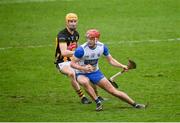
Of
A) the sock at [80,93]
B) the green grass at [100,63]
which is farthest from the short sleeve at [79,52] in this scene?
the sock at [80,93]

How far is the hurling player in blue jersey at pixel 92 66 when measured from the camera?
19.4 metres

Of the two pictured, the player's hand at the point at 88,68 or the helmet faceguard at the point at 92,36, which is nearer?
the helmet faceguard at the point at 92,36

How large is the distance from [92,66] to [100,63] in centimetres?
722

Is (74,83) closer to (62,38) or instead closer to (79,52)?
(62,38)

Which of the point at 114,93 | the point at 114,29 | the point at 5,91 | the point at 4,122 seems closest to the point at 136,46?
the point at 114,29

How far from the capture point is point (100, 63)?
26.9 metres

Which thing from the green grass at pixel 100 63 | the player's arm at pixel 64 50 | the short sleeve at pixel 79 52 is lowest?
the green grass at pixel 100 63

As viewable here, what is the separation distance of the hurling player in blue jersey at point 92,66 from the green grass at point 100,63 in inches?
14.3

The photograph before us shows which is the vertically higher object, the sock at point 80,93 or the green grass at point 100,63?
the sock at point 80,93

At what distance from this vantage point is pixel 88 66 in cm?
1933

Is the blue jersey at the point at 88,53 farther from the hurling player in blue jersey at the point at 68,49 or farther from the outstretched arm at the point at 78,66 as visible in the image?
the hurling player in blue jersey at the point at 68,49

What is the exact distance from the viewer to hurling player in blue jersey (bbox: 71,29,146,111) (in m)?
19.4

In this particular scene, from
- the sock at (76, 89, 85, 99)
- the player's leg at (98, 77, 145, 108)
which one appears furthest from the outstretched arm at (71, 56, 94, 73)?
the sock at (76, 89, 85, 99)

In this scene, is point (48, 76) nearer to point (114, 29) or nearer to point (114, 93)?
point (114, 93)
